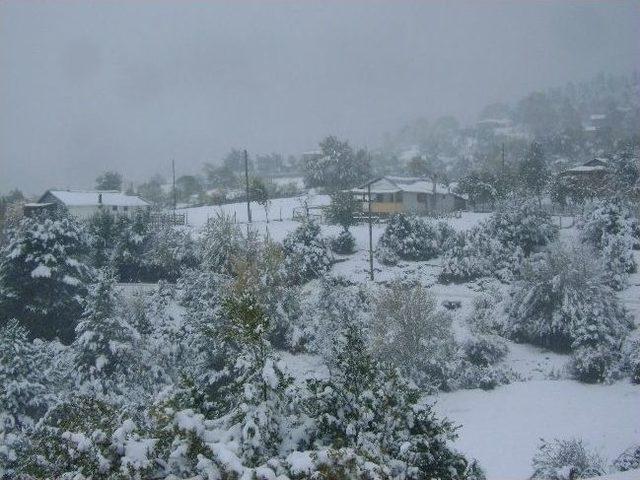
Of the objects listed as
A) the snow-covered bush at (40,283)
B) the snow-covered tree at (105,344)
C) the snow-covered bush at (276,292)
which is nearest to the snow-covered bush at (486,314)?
the snow-covered bush at (276,292)

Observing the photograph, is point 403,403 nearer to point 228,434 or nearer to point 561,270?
point 228,434

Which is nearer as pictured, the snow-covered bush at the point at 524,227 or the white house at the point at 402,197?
the snow-covered bush at the point at 524,227

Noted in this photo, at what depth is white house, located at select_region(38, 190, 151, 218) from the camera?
3250 centimetres

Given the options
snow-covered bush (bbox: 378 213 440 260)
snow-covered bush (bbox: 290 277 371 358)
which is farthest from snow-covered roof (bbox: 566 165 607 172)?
snow-covered bush (bbox: 290 277 371 358)

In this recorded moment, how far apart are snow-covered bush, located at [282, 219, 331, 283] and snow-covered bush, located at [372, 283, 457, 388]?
6773 mm

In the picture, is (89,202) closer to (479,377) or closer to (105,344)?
(105,344)

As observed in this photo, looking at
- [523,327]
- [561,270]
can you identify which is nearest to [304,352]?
[523,327]

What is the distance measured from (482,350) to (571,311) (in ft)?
12.8

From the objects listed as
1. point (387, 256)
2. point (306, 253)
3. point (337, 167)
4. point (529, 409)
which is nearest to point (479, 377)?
point (529, 409)

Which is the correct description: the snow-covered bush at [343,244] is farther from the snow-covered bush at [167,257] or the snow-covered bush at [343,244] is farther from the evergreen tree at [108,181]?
the evergreen tree at [108,181]

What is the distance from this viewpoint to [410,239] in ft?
91.5

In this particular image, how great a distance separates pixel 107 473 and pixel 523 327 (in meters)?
19.4

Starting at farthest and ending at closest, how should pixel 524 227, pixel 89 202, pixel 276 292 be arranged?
pixel 89 202 < pixel 524 227 < pixel 276 292

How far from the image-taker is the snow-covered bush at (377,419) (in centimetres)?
541
